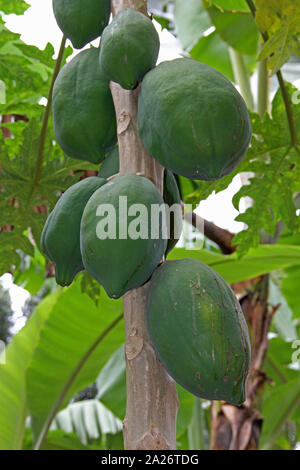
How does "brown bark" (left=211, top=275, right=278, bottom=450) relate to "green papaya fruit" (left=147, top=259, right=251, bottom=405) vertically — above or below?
below

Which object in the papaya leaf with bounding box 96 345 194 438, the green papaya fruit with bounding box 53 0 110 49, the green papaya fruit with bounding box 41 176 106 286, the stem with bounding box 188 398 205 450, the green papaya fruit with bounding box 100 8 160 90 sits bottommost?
the stem with bounding box 188 398 205 450

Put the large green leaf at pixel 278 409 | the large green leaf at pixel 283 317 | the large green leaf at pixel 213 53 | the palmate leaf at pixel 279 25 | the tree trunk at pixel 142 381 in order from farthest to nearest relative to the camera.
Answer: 1. the large green leaf at pixel 283 317
2. the large green leaf at pixel 213 53
3. the large green leaf at pixel 278 409
4. the palmate leaf at pixel 279 25
5. the tree trunk at pixel 142 381

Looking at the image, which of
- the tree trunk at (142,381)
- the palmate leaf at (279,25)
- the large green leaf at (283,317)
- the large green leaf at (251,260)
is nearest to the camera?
the tree trunk at (142,381)

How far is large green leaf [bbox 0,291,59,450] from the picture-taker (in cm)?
198

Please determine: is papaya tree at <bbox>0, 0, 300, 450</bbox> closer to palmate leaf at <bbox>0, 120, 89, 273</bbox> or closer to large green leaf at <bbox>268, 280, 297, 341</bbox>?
palmate leaf at <bbox>0, 120, 89, 273</bbox>

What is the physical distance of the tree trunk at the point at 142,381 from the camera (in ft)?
1.64

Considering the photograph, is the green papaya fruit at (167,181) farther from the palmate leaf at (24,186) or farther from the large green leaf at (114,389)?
the large green leaf at (114,389)

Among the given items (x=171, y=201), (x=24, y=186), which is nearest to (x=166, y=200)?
(x=171, y=201)

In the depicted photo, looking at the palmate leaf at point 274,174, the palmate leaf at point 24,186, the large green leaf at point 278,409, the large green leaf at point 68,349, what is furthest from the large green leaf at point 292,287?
the palmate leaf at point 24,186

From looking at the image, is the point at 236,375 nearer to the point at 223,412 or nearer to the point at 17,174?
the point at 17,174

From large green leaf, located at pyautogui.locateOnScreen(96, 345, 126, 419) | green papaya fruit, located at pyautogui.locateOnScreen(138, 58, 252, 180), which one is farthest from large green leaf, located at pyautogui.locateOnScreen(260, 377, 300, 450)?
green papaya fruit, located at pyautogui.locateOnScreen(138, 58, 252, 180)

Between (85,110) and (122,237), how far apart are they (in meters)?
0.20

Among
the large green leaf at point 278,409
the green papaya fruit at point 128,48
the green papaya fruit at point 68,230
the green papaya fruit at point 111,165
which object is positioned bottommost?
the large green leaf at point 278,409

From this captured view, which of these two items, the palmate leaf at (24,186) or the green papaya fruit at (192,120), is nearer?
the green papaya fruit at (192,120)
